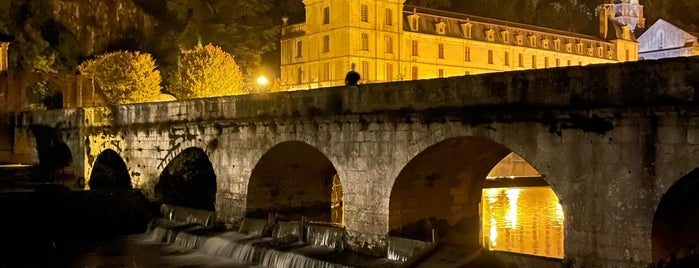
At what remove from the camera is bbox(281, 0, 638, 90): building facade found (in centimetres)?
5931

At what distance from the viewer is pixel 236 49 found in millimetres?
55281

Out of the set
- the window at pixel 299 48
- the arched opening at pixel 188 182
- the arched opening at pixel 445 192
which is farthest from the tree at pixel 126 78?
the arched opening at pixel 445 192

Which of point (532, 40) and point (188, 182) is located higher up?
point (532, 40)

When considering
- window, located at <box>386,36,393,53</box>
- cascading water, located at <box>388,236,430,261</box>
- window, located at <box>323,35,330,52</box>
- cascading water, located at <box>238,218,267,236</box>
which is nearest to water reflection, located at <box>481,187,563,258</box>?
cascading water, located at <box>388,236,430,261</box>

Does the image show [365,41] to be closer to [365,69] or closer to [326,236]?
[365,69]

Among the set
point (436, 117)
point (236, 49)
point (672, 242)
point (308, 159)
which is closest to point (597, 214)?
point (672, 242)

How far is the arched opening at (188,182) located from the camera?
24719mm

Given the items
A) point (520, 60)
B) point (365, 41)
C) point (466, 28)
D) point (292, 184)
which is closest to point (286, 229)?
point (292, 184)

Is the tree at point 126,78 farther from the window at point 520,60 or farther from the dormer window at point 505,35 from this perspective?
the window at point 520,60

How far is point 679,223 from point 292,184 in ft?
40.2

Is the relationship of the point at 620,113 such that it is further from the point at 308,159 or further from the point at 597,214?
the point at 308,159

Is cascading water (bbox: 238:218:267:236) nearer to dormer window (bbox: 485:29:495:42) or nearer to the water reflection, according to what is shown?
the water reflection

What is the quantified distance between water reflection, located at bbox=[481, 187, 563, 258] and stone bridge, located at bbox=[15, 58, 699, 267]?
12.8ft

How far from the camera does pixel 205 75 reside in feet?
142
